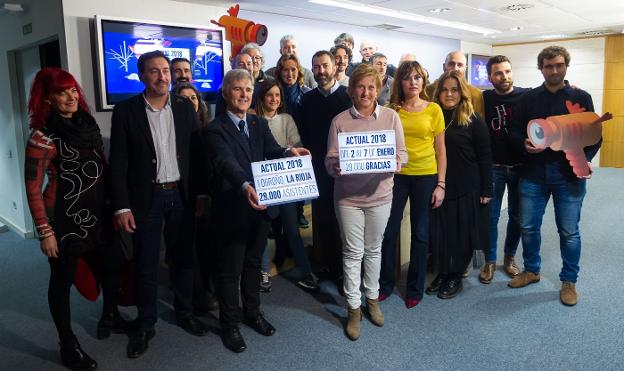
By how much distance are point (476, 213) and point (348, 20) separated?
16.0ft

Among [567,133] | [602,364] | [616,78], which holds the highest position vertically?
[616,78]

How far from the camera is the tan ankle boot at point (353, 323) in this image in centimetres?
262

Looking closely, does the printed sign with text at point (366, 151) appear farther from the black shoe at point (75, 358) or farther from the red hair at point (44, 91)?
the black shoe at point (75, 358)

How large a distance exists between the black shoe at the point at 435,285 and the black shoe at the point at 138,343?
5.70ft

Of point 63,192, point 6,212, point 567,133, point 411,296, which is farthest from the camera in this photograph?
point 6,212

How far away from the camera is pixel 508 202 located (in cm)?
342

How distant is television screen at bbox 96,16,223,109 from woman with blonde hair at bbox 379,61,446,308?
2353 mm

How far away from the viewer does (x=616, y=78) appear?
9.30 meters

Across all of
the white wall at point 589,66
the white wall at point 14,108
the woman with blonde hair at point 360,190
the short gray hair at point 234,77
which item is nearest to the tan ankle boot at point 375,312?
the woman with blonde hair at point 360,190

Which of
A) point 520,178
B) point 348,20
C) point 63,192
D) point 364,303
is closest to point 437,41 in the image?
point 348,20

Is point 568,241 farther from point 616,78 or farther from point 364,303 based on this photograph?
point 616,78

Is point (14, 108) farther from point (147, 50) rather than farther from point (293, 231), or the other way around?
point (293, 231)

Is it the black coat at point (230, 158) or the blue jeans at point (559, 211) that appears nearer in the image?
the black coat at point (230, 158)

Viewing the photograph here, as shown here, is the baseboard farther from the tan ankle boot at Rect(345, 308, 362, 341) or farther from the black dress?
the black dress
